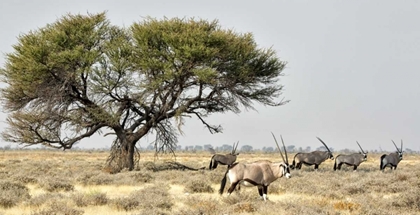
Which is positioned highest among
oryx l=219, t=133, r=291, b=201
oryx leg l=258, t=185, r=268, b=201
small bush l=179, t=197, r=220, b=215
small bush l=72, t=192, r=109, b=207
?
oryx l=219, t=133, r=291, b=201

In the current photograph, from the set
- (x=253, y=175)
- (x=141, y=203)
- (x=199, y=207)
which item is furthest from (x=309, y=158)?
(x=199, y=207)

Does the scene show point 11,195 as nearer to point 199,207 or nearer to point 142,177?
point 199,207

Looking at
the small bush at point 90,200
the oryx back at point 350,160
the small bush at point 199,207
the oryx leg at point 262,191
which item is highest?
the oryx back at point 350,160

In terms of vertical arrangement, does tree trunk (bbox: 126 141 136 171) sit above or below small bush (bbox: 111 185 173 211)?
above

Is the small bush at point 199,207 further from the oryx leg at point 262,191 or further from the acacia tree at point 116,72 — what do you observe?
the acacia tree at point 116,72

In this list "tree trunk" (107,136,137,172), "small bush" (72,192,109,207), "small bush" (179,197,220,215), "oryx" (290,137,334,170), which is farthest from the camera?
"oryx" (290,137,334,170)

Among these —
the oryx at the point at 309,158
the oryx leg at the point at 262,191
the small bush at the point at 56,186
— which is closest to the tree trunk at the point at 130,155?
the oryx at the point at 309,158

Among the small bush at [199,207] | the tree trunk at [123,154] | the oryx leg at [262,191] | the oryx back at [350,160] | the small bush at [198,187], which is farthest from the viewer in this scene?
the oryx back at [350,160]

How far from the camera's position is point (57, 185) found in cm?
1794

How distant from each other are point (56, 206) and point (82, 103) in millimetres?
17488

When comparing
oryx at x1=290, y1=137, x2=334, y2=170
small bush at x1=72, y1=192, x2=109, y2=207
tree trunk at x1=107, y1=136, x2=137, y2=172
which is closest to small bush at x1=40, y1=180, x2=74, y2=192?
small bush at x1=72, y1=192, x2=109, y2=207

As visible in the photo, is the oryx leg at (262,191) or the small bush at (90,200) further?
the oryx leg at (262,191)

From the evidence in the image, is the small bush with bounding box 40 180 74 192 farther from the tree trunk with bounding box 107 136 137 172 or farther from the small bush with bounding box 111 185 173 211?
the tree trunk with bounding box 107 136 137 172

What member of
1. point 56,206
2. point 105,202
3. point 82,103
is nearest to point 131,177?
point 82,103
